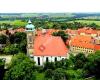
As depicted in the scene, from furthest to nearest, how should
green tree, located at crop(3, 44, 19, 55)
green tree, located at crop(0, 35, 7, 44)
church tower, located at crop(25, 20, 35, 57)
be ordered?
green tree, located at crop(0, 35, 7, 44), green tree, located at crop(3, 44, 19, 55), church tower, located at crop(25, 20, 35, 57)

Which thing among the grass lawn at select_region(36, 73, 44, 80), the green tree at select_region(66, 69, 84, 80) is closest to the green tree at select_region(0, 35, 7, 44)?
the grass lawn at select_region(36, 73, 44, 80)

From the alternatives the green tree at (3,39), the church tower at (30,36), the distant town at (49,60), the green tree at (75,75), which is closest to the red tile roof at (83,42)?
the distant town at (49,60)

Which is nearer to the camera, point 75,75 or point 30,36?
point 75,75

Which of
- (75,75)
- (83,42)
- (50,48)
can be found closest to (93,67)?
(75,75)

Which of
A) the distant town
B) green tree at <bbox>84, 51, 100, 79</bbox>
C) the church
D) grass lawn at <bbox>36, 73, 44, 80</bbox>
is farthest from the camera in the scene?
the church

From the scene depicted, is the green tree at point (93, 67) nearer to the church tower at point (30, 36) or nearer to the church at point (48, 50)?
the church at point (48, 50)

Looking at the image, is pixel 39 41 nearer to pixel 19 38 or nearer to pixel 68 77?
pixel 68 77

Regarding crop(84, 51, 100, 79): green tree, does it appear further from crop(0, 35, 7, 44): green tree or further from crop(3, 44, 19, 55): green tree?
crop(0, 35, 7, 44): green tree

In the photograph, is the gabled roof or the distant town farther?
the gabled roof

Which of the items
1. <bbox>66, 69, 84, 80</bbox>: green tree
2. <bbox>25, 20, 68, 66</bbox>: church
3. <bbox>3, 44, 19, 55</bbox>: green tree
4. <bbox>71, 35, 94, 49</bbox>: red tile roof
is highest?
<bbox>25, 20, 68, 66</bbox>: church

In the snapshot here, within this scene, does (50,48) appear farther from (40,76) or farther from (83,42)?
(83,42)

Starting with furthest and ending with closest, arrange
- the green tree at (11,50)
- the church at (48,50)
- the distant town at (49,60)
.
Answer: the green tree at (11,50) → the church at (48,50) → the distant town at (49,60)
